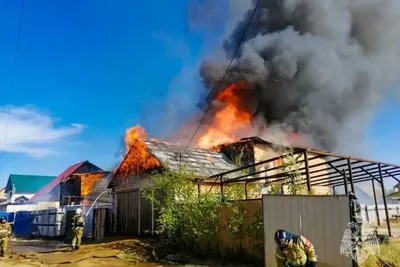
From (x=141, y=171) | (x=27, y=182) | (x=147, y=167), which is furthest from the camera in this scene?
(x=27, y=182)

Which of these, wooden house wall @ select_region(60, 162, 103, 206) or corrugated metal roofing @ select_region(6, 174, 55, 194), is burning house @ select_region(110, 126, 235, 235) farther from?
corrugated metal roofing @ select_region(6, 174, 55, 194)

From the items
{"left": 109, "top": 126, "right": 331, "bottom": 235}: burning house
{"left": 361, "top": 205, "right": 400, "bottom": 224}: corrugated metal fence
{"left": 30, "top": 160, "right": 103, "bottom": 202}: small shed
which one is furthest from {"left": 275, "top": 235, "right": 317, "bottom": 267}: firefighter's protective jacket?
{"left": 30, "top": 160, "right": 103, "bottom": 202}: small shed

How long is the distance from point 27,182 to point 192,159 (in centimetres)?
4548

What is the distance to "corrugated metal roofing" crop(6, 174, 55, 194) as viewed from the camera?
171 ft

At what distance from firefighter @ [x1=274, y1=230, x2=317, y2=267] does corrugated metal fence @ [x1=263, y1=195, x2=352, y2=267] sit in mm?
2506

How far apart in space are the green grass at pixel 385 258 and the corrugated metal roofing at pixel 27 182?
5406cm

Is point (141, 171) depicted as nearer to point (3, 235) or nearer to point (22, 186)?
point (3, 235)

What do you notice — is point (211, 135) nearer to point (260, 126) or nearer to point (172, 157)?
point (260, 126)

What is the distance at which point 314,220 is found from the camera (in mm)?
8008

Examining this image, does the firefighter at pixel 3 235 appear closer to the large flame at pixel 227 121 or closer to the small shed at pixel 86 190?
the small shed at pixel 86 190

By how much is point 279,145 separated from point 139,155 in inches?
369

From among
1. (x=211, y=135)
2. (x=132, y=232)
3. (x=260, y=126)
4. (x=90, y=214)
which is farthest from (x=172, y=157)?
(x=260, y=126)

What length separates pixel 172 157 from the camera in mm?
17156

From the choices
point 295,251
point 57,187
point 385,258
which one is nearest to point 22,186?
point 57,187
